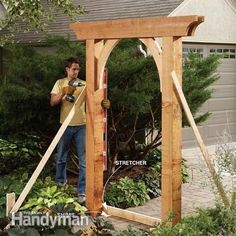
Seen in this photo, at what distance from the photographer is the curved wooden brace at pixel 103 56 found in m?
6.74

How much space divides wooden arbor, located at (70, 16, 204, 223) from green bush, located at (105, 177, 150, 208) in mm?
874

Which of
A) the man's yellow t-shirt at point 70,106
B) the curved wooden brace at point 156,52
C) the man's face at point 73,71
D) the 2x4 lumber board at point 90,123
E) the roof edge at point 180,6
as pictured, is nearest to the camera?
the curved wooden brace at point 156,52

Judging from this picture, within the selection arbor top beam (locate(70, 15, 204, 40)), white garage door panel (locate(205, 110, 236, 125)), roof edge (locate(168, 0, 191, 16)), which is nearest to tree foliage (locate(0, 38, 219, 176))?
arbor top beam (locate(70, 15, 204, 40))

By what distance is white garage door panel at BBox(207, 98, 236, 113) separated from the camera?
13328mm

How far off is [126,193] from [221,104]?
6.29m

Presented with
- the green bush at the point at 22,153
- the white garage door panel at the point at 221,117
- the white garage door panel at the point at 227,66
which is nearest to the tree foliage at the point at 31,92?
the green bush at the point at 22,153

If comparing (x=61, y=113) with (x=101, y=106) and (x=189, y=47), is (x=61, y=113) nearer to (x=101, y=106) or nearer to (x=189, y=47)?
(x=101, y=106)

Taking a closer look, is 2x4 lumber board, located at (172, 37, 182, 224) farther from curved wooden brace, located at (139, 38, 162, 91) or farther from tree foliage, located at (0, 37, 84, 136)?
tree foliage, located at (0, 37, 84, 136)

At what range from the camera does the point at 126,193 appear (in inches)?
313

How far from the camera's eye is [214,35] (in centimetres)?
1284

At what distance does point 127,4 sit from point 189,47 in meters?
1.83

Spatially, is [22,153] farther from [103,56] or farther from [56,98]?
[103,56]

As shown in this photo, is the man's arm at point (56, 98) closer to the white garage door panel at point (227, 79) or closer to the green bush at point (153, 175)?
the green bush at point (153, 175)

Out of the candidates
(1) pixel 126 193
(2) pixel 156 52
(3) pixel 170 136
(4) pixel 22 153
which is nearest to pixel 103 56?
(2) pixel 156 52
